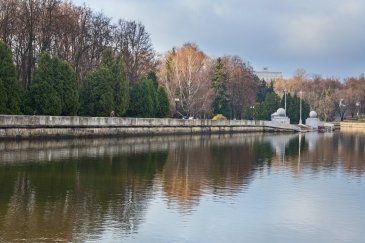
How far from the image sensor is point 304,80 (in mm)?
160875

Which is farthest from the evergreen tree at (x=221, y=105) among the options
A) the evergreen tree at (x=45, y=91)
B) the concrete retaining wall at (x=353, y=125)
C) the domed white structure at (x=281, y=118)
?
the evergreen tree at (x=45, y=91)

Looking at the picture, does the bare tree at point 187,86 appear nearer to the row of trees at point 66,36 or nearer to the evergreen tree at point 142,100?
the row of trees at point 66,36

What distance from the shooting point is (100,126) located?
4838 cm

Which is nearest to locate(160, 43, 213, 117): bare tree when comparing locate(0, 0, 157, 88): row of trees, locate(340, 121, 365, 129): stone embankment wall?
locate(0, 0, 157, 88): row of trees

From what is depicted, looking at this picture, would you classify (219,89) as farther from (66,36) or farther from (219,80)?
(66,36)

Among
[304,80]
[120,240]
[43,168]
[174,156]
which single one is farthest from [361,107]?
[120,240]

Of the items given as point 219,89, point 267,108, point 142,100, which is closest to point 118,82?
point 142,100

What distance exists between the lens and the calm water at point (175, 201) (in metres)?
12.0

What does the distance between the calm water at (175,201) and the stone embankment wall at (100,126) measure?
12.9 metres

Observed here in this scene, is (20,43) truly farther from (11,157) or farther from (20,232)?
(20,232)

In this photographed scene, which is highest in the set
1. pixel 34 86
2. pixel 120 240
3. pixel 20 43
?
pixel 20 43

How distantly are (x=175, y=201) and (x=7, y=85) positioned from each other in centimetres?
2879

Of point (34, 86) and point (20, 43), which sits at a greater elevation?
point (20, 43)

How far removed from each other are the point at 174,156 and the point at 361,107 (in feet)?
435
